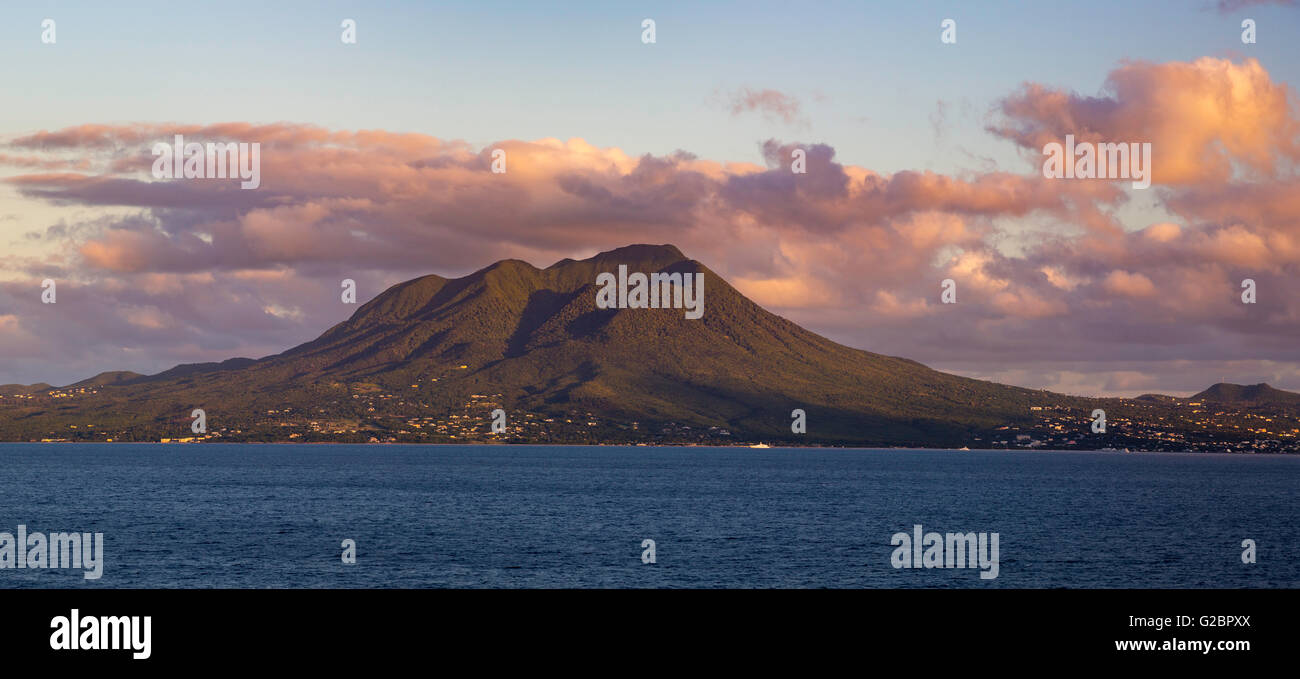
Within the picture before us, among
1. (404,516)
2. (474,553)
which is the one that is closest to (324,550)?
(474,553)
